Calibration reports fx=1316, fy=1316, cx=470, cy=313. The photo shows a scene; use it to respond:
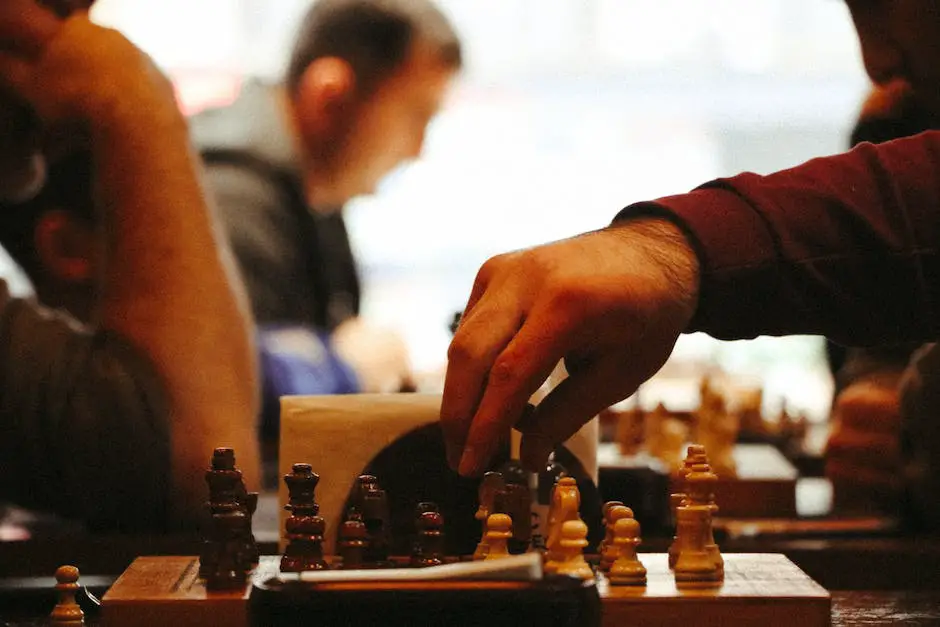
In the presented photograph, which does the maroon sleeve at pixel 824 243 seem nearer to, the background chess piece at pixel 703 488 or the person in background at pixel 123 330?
the background chess piece at pixel 703 488

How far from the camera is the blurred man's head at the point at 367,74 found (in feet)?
11.8

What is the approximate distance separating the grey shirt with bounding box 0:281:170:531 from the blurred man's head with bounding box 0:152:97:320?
1.60 ft

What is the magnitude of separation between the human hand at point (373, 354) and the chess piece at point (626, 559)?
256cm

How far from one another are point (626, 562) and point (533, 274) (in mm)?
224

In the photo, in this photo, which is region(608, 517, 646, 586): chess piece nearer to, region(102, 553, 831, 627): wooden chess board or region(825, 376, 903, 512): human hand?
region(102, 553, 831, 627): wooden chess board

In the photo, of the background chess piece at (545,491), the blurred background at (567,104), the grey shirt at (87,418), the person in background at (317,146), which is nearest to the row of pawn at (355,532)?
the background chess piece at (545,491)

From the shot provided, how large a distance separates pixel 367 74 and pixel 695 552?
2822mm

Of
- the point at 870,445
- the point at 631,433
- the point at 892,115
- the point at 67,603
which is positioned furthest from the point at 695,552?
the point at 631,433

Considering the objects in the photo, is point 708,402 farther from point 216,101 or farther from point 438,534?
point 216,101

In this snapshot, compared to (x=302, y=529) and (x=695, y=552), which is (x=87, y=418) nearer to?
(x=302, y=529)

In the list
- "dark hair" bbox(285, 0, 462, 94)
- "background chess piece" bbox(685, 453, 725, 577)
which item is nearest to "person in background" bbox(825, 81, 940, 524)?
"background chess piece" bbox(685, 453, 725, 577)

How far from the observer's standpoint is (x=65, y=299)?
2.55 metres

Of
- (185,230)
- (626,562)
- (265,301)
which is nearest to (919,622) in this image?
(626,562)

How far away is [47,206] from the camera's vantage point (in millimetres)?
2432
